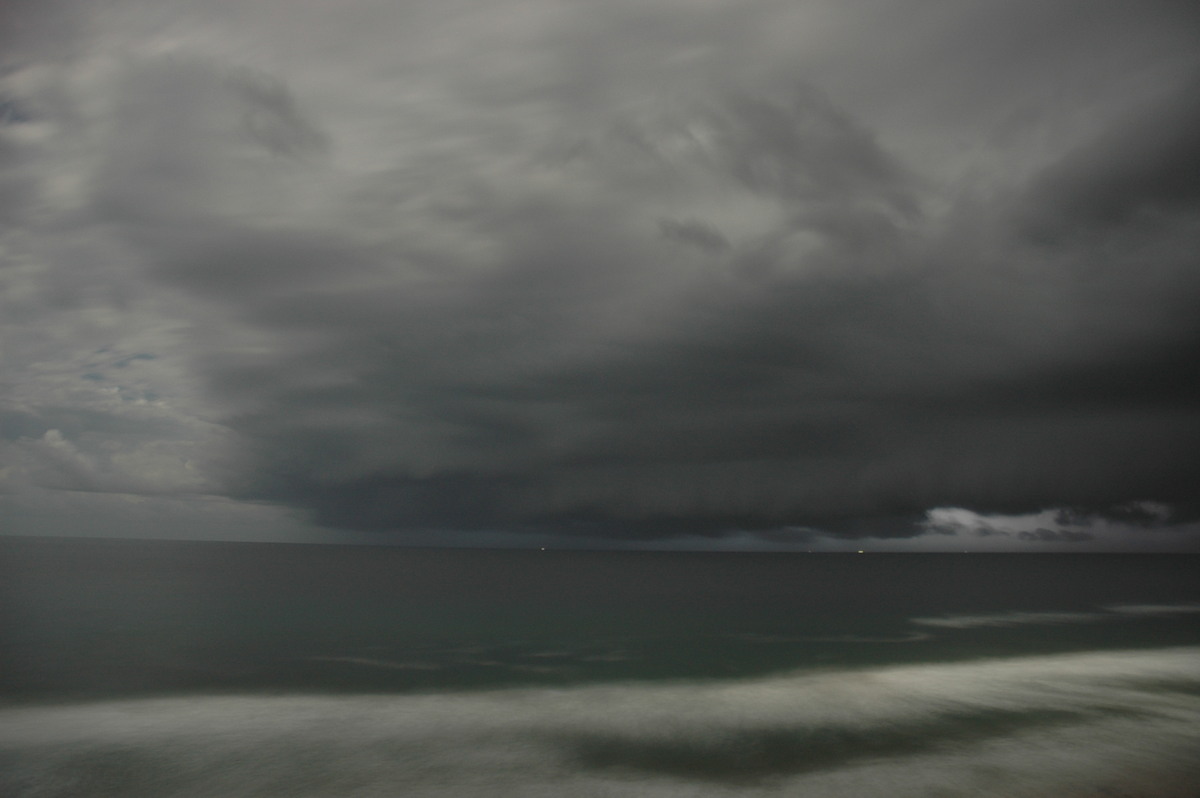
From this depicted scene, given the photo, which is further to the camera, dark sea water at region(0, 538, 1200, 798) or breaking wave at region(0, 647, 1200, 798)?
dark sea water at region(0, 538, 1200, 798)

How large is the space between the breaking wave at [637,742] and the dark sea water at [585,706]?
0.43ft

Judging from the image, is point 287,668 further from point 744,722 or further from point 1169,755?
point 1169,755

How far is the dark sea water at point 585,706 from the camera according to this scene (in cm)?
2195

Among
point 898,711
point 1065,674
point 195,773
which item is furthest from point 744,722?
point 1065,674

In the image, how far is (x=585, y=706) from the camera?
32.7 m

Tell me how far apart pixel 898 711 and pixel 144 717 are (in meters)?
31.7

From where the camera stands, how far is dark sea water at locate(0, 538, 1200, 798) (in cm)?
2195

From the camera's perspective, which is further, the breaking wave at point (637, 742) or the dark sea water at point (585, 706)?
the dark sea water at point (585, 706)

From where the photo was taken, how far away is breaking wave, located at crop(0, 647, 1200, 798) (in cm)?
2131

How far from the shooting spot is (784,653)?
5031 cm

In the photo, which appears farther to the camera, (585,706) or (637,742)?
(585,706)

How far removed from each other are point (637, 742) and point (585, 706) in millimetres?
6995

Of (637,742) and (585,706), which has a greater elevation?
(637,742)

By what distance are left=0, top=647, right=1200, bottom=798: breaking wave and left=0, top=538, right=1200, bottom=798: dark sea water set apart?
0.13 metres
